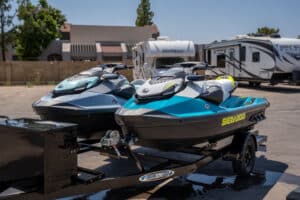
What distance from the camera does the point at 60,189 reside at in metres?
3.49

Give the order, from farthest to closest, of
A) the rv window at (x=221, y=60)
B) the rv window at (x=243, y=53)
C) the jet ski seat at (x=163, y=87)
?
the rv window at (x=221, y=60), the rv window at (x=243, y=53), the jet ski seat at (x=163, y=87)

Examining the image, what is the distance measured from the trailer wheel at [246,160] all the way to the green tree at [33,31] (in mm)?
37478

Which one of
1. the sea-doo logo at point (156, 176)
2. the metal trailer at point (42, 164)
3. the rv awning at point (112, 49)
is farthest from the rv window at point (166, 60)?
the rv awning at point (112, 49)

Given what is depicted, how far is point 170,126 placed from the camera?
14.1 feet

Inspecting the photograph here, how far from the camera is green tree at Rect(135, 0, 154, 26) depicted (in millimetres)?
52153

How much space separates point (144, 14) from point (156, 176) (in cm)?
4967

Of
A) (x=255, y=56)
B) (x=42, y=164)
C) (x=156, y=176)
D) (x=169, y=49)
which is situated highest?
(x=169, y=49)

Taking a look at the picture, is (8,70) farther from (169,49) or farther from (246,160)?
(246,160)

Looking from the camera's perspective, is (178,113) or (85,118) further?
(85,118)

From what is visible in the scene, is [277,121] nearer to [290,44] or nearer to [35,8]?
[290,44]

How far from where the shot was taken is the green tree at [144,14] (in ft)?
171

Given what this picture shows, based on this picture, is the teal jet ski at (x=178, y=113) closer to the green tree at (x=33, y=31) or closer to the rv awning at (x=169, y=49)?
the rv awning at (x=169, y=49)

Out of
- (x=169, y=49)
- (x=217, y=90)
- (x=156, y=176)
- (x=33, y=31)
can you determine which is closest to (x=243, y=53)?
(x=169, y=49)

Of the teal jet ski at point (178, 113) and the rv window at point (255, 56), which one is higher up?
the rv window at point (255, 56)
